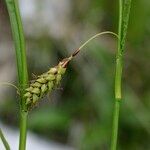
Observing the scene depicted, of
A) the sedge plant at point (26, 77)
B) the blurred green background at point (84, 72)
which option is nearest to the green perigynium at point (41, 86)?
the sedge plant at point (26, 77)

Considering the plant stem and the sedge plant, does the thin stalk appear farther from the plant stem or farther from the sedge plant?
the plant stem

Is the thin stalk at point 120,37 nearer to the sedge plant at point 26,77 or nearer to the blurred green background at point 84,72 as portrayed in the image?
the sedge plant at point 26,77

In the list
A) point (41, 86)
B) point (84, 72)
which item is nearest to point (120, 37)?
point (41, 86)

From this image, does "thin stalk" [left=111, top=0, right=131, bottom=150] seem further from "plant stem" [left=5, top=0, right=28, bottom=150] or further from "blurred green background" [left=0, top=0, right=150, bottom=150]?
"blurred green background" [left=0, top=0, right=150, bottom=150]

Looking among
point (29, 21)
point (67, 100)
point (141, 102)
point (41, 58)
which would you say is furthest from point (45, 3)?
point (141, 102)

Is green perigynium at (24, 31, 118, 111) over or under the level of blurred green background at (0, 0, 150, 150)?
under

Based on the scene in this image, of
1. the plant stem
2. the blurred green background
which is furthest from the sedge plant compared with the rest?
the blurred green background

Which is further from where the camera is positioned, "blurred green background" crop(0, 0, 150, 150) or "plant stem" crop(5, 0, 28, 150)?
"blurred green background" crop(0, 0, 150, 150)

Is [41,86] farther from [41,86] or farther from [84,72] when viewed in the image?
[84,72]
